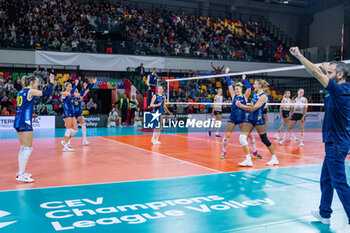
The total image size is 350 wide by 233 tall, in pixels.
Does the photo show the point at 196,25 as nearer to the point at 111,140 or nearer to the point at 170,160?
the point at 111,140

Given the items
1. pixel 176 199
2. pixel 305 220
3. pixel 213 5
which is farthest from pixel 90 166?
pixel 213 5

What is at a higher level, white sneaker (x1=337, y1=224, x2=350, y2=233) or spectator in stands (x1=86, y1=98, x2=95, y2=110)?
spectator in stands (x1=86, y1=98, x2=95, y2=110)

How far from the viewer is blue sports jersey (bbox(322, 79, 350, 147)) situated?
3.93m

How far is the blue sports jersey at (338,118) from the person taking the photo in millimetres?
3934

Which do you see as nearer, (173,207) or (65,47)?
(173,207)

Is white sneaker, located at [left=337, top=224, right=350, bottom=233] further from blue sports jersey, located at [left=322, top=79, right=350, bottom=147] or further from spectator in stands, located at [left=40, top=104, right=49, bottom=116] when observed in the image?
spectator in stands, located at [left=40, top=104, right=49, bottom=116]

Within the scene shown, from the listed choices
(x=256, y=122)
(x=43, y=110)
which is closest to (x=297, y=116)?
(x=256, y=122)

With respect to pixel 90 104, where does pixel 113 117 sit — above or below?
below

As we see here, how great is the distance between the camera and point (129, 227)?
4188 mm

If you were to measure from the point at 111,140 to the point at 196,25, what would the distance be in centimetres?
1853

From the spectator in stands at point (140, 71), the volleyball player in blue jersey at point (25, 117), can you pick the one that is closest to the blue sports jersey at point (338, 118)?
Answer: the volleyball player in blue jersey at point (25, 117)

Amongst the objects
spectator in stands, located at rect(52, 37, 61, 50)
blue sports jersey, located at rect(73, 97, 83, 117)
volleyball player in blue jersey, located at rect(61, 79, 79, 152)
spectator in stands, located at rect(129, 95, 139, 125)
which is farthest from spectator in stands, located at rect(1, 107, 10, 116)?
volleyball player in blue jersey, located at rect(61, 79, 79, 152)

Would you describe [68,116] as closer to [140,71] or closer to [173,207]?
[173,207]

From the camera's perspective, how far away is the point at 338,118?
13.3ft
